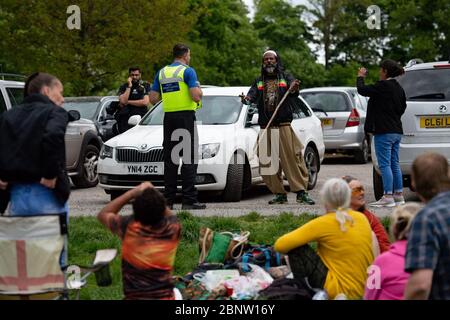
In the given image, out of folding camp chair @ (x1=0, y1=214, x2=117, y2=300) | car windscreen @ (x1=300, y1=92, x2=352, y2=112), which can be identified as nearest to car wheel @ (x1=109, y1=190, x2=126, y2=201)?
folding camp chair @ (x1=0, y1=214, x2=117, y2=300)

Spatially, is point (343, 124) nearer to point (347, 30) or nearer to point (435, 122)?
point (435, 122)

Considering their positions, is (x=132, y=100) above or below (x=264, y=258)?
above

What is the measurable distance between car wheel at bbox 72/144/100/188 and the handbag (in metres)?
8.24

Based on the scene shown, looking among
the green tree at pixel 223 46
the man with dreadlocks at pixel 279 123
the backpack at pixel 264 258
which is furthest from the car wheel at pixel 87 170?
the green tree at pixel 223 46

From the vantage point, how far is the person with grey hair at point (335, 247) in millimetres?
6502

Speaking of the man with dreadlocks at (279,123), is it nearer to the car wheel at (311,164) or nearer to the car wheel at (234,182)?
the car wheel at (234,182)

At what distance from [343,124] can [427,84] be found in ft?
30.9

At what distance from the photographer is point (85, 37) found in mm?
28562

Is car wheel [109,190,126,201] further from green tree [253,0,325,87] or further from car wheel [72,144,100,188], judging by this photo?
green tree [253,0,325,87]

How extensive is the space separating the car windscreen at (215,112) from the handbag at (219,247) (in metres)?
5.54

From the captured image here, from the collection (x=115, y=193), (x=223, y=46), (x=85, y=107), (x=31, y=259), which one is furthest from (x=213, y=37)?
(x=31, y=259)

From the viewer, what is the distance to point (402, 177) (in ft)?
40.1
